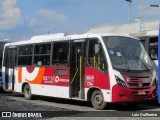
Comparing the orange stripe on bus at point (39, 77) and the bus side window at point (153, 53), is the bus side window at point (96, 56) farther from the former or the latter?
the orange stripe on bus at point (39, 77)

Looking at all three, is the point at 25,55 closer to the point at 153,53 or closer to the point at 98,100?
the point at 98,100

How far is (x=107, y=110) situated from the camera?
14445 mm

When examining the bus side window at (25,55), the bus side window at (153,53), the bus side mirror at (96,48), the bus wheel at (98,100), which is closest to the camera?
the bus wheel at (98,100)

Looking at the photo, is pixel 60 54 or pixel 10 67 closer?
pixel 60 54

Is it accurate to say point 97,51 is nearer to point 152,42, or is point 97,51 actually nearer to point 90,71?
point 90,71

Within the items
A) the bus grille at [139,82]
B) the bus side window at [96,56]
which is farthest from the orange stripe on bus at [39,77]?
the bus grille at [139,82]

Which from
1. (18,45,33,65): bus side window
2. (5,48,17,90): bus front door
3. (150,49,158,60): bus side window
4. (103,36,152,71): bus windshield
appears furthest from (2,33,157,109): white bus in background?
(5,48,17,90): bus front door

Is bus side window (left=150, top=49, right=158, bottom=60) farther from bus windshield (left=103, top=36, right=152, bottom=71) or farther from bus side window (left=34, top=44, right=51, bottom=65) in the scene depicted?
bus side window (left=34, top=44, right=51, bottom=65)

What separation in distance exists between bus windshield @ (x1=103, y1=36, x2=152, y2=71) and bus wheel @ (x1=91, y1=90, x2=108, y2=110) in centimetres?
133

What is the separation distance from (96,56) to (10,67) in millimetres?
7527

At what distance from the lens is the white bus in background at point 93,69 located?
1412 cm

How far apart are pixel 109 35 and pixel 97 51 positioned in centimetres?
78

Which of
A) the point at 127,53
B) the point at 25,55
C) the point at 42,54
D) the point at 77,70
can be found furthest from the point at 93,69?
the point at 25,55

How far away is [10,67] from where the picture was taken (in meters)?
21.0
